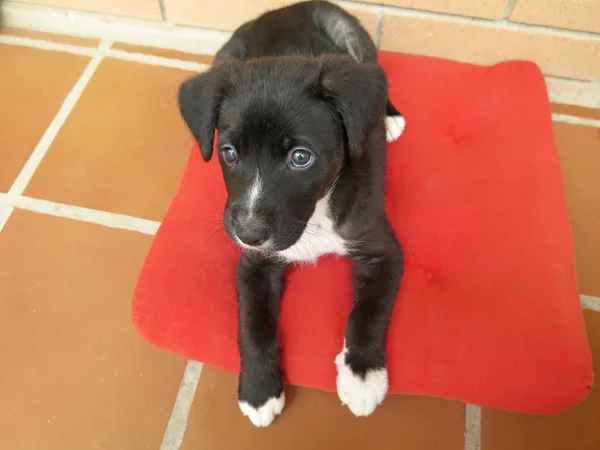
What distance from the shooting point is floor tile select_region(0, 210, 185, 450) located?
5.60 ft

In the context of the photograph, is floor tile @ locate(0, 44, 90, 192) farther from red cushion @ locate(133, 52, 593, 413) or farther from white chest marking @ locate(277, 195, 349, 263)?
white chest marking @ locate(277, 195, 349, 263)

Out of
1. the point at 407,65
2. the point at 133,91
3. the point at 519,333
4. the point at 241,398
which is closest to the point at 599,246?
the point at 519,333

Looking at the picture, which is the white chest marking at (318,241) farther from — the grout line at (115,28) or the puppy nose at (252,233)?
the grout line at (115,28)

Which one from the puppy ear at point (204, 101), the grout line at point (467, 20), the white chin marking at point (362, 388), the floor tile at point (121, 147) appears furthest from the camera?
the grout line at point (467, 20)

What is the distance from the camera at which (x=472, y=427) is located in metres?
1.65

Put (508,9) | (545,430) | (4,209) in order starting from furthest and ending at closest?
(508,9) → (4,209) → (545,430)

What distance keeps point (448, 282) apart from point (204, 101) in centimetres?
97

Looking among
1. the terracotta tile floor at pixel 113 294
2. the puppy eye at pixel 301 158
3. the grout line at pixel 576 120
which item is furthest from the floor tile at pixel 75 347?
the grout line at pixel 576 120

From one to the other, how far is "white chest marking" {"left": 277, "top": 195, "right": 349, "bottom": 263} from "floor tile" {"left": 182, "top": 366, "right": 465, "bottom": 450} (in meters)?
0.46

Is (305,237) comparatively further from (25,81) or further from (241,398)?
(25,81)

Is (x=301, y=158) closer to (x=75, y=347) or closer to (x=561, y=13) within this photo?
(x=75, y=347)

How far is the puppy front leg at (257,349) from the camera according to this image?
153 centimetres

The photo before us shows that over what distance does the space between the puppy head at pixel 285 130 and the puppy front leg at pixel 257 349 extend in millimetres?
345

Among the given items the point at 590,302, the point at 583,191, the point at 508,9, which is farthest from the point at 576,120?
the point at 590,302
